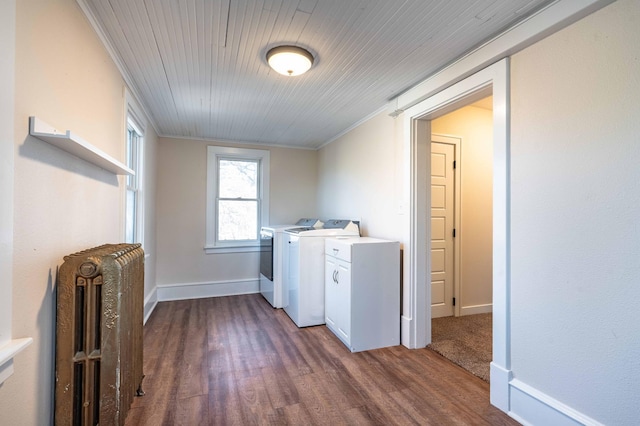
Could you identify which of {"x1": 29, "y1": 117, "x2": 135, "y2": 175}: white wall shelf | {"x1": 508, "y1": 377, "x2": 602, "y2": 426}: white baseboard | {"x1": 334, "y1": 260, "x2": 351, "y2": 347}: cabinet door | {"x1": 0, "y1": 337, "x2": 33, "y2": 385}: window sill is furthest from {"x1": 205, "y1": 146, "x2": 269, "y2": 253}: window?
{"x1": 508, "y1": 377, "x2": 602, "y2": 426}: white baseboard

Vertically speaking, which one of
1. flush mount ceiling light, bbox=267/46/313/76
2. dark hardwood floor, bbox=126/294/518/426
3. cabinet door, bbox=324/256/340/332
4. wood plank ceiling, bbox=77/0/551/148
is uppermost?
wood plank ceiling, bbox=77/0/551/148

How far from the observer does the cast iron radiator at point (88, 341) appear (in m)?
1.28

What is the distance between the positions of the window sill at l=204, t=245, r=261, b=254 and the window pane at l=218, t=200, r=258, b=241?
0.15 m

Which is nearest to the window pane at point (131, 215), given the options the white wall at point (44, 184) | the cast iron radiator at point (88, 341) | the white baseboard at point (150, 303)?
the white baseboard at point (150, 303)

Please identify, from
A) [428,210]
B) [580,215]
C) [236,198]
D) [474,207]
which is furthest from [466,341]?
[236,198]

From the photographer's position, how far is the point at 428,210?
2.74m

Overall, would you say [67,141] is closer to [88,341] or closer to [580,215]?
[88,341]

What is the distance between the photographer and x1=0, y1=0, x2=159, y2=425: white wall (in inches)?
43.2

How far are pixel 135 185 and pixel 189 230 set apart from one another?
1.45 meters

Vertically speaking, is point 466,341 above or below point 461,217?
below

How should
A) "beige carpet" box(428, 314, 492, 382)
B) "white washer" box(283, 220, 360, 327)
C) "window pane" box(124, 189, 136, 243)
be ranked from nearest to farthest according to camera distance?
1. "beige carpet" box(428, 314, 492, 382)
2. "window pane" box(124, 189, 136, 243)
3. "white washer" box(283, 220, 360, 327)

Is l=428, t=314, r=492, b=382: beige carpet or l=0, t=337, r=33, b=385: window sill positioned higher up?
l=0, t=337, r=33, b=385: window sill

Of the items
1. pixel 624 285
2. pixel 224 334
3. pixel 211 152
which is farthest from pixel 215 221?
pixel 624 285

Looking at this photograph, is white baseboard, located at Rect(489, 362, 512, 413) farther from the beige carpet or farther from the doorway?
the doorway
